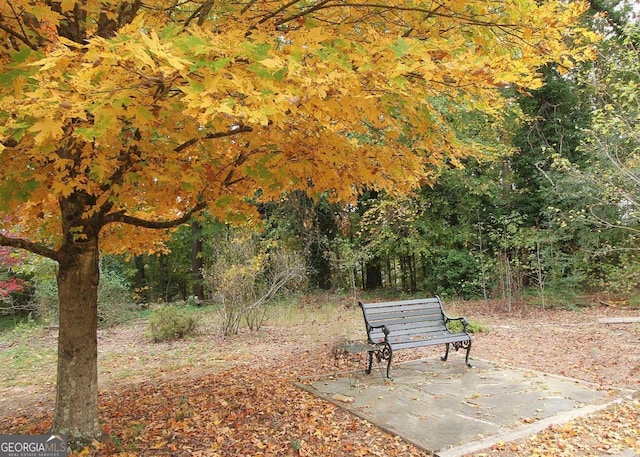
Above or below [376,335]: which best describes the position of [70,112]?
above

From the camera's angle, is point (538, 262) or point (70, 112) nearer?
point (70, 112)

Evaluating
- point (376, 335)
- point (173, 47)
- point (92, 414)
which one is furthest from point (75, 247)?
point (376, 335)

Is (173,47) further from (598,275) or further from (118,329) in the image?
(598,275)

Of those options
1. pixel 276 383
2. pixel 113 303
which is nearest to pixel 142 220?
pixel 276 383

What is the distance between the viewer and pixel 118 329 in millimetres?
10438

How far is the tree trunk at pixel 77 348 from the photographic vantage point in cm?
343

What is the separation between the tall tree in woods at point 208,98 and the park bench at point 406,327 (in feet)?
6.94

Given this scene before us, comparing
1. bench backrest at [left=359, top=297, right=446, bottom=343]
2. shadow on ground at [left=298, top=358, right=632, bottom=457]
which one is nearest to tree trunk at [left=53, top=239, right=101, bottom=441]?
shadow on ground at [left=298, top=358, right=632, bottom=457]

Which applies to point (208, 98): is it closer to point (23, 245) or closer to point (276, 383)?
point (23, 245)

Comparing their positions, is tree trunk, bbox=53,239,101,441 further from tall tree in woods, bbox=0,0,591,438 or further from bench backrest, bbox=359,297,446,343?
bench backrest, bbox=359,297,446,343

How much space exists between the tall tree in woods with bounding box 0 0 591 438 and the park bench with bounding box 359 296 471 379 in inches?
83.3

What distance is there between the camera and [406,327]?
228 inches

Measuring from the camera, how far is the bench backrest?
5.66m

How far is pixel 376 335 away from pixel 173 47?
4.55 m
